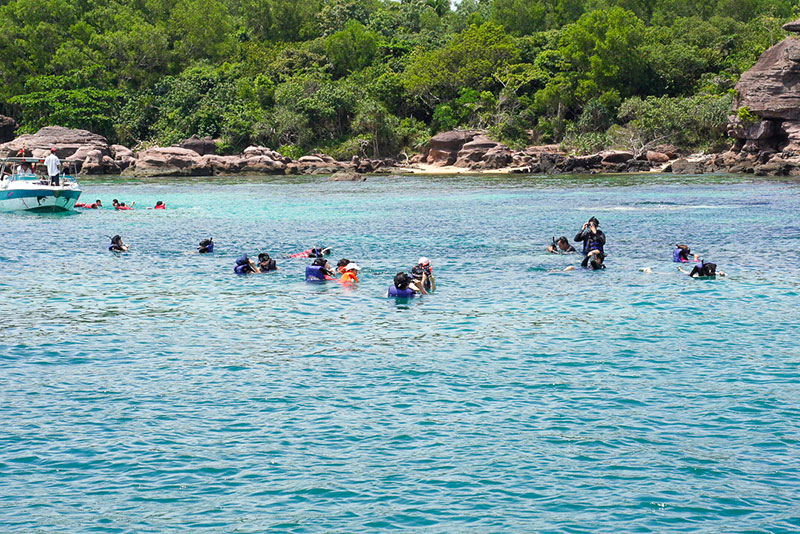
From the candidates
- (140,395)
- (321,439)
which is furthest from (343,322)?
(321,439)

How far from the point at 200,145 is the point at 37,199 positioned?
54776 mm

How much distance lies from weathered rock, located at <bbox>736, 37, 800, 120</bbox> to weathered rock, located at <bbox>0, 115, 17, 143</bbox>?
310ft

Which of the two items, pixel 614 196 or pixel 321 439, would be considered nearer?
pixel 321 439

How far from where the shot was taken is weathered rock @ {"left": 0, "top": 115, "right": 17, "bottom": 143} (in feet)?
387

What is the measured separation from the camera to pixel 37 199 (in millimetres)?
53188

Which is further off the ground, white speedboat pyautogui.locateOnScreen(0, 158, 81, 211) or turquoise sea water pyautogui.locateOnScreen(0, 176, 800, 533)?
white speedboat pyautogui.locateOnScreen(0, 158, 81, 211)

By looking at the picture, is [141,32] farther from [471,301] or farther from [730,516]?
[730,516]

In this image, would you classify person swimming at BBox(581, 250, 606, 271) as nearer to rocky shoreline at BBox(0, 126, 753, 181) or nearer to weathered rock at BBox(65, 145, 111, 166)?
rocky shoreline at BBox(0, 126, 753, 181)

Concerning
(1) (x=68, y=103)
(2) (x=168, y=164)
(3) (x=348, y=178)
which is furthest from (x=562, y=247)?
(1) (x=68, y=103)

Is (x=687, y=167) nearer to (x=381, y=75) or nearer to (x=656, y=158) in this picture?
(x=656, y=158)

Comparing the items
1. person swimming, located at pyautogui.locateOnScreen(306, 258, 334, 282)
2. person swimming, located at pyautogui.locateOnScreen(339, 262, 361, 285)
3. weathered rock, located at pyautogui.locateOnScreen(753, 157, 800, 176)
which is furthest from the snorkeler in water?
weathered rock, located at pyautogui.locateOnScreen(753, 157, 800, 176)

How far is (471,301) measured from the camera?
24906 millimetres

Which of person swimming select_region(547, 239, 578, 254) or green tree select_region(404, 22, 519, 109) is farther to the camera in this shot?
green tree select_region(404, 22, 519, 109)

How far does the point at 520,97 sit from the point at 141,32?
5733 centimetres
